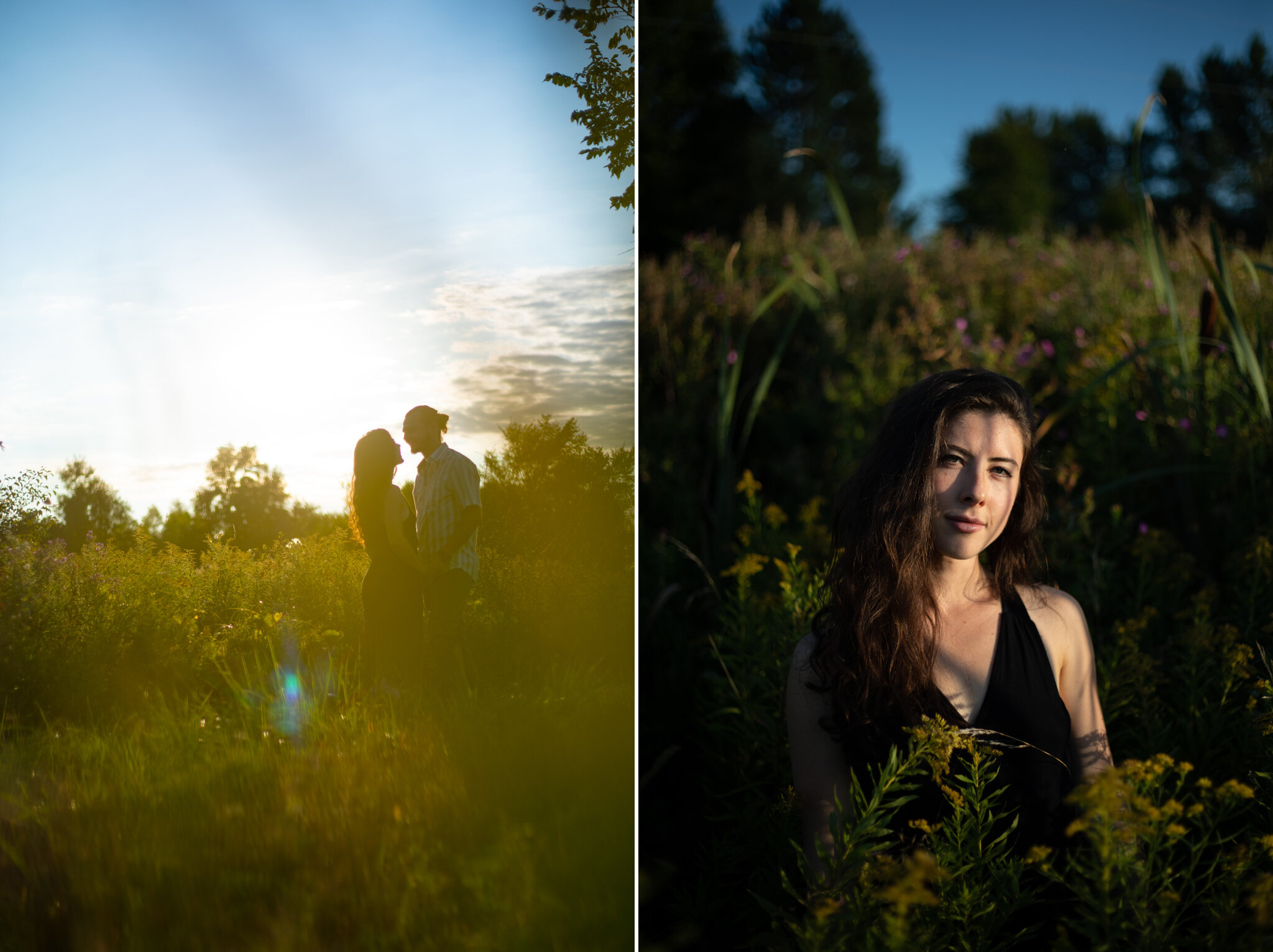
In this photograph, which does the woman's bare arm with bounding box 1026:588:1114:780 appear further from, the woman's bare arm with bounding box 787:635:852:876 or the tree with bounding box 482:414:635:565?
the tree with bounding box 482:414:635:565

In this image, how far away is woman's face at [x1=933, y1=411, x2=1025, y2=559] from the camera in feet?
4.19

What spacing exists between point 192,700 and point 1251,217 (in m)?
7.85

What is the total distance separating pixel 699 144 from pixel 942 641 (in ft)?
46.3

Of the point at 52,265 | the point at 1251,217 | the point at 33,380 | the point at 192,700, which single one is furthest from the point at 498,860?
the point at 1251,217

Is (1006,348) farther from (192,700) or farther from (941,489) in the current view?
(192,700)

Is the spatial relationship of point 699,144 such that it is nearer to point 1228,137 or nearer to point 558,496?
point 1228,137

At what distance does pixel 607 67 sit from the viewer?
114 centimetres

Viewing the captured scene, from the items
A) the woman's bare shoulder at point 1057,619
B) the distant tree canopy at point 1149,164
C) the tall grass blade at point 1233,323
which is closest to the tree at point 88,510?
the woman's bare shoulder at point 1057,619

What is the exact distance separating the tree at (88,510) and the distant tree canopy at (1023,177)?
22.2 m

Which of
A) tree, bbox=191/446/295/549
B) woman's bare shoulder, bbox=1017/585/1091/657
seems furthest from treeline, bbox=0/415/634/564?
woman's bare shoulder, bbox=1017/585/1091/657

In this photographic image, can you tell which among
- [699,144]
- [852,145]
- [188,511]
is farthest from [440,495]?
[852,145]

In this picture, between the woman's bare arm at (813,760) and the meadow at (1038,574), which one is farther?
the woman's bare arm at (813,760)

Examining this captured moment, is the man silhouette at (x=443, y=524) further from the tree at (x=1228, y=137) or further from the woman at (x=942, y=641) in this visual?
the tree at (x=1228, y=137)

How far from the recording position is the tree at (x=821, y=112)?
582 inches
